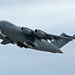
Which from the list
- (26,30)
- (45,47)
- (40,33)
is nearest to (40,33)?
(40,33)

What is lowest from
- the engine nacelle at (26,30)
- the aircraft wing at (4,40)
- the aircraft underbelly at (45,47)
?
the aircraft underbelly at (45,47)

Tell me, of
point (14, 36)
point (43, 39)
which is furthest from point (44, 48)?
point (14, 36)

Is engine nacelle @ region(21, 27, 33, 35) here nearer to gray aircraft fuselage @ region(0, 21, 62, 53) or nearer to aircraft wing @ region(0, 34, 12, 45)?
gray aircraft fuselage @ region(0, 21, 62, 53)

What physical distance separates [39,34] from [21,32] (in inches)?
96.6

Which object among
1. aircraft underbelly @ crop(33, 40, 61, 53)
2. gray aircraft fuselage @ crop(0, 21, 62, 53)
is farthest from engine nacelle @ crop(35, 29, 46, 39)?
aircraft underbelly @ crop(33, 40, 61, 53)

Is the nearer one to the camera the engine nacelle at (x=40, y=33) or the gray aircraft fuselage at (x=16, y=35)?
the gray aircraft fuselage at (x=16, y=35)

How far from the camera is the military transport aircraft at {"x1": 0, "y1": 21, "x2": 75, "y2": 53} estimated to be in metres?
59.8

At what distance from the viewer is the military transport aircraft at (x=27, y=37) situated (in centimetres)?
5975

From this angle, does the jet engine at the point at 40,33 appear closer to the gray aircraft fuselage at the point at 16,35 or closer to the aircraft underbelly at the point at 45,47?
the gray aircraft fuselage at the point at 16,35

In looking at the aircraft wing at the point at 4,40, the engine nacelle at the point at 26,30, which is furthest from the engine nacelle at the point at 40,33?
the aircraft wing at the point at 4,40

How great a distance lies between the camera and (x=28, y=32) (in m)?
61.0

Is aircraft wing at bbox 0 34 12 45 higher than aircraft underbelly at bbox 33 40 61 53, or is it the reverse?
aircraft wing at bbox 0 34 12 45

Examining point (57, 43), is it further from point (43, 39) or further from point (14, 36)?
point (14, 36)

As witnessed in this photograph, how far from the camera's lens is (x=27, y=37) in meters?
61.8
